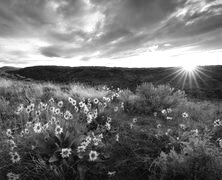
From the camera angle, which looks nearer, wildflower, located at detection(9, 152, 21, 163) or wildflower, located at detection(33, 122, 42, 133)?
wildflower, located at detection(9, 152, 21, 163)

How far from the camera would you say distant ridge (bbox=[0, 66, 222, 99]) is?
70.3 feet

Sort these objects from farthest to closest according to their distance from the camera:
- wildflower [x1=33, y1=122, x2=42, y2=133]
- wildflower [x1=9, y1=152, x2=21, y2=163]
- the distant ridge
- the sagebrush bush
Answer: the distant ridge
the sagebrush bush
wildflower [x1=33, y1=122, x2=42, y2=133]
wildflower [x1=9, y1=152, x2=21, y2=163]

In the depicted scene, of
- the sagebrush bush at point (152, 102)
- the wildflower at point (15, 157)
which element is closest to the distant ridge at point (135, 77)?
the sagebrush bush at point (152, 102)

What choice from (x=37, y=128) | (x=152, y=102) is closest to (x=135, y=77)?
(x=152, y=102)

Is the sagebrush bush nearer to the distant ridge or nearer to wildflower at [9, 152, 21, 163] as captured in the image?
wildflower at [9, 152, 21, 163]

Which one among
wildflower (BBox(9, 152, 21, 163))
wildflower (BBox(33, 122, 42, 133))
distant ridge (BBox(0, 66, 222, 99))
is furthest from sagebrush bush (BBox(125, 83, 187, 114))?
distant ridge (BBox(0, 66, 222, 99))

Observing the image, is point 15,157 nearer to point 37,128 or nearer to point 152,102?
point 37,128

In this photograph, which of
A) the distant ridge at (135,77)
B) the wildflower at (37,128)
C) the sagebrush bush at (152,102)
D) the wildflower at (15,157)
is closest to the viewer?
the wildflower at (15,157)

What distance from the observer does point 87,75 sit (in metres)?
35.6

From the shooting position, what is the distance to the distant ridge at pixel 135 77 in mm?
21438

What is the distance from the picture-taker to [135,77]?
3020 centimetres

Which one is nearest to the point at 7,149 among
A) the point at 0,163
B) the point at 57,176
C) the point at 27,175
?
the point at 0,163

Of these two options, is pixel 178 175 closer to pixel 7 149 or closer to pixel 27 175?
pixel 27 175

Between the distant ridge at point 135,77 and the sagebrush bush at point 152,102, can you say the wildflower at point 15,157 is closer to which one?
the sagebrush bush at point 152,102
